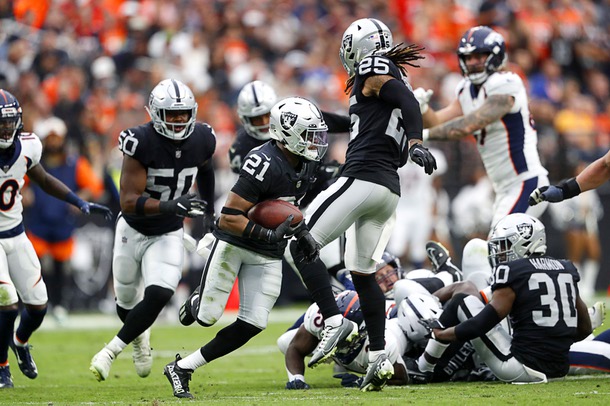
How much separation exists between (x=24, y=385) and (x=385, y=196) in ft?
10.2

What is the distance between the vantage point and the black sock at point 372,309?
253 inches

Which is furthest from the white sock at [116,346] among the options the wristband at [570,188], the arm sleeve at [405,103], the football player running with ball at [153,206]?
the wristband at [570,188]

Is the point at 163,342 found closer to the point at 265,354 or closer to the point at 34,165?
the point at 265,354

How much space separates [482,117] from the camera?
26.9 ft

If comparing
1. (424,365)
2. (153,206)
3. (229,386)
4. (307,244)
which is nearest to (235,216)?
(307,244)

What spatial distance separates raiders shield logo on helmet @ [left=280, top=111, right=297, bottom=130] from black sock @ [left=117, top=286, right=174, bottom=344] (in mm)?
1557

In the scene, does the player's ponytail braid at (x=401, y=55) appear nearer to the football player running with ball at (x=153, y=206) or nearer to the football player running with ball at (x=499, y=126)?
the football player running with ball at (x=153, y=206)

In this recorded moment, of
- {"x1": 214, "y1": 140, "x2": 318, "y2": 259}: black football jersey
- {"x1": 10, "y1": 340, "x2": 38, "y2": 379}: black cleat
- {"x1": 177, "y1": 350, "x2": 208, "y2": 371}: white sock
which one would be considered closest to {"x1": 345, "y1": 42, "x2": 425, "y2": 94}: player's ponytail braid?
{"x1": 214, "y1": 140, "x2": 318, "y2": 259}: black football jersey

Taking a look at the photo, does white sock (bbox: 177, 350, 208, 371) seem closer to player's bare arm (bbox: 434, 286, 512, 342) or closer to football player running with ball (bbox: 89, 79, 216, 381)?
football player running with ball (bbox: 89, 79, 216, 381)

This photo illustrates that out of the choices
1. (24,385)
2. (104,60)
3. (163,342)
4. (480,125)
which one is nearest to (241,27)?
(104,60)

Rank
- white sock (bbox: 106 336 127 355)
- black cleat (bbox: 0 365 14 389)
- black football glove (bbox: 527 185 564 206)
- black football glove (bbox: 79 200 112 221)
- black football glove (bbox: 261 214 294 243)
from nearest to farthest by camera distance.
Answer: black football glove (bbox: 261 214 294 243) < black football glove (bbox: 527 185 564 206) < white sock (bbox: 106 336 127 355) < black cleat (bbox: 0 365 14 389) < black football glove (bbox: 79 200 112 221)

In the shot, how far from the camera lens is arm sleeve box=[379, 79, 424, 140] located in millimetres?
6160

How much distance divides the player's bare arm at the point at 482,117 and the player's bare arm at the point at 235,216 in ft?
8.42

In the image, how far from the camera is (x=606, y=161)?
267 inches
